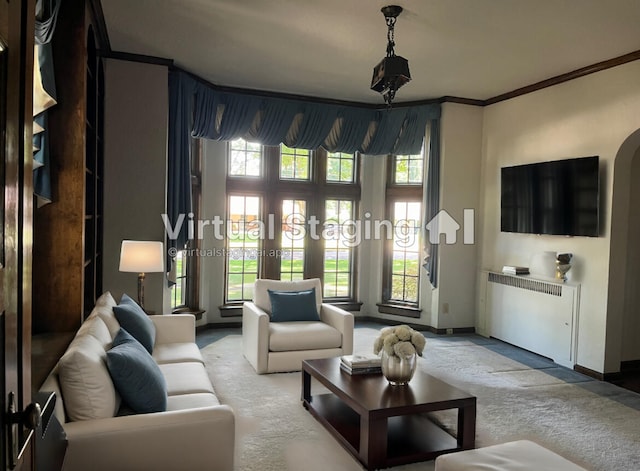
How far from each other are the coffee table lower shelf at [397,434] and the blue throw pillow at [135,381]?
1.26 meters

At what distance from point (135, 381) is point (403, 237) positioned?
487 centimetres

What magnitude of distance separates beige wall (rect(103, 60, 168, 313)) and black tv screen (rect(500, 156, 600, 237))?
12.5 feet

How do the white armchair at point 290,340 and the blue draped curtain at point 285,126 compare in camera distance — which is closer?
the white armchair at point 290,340

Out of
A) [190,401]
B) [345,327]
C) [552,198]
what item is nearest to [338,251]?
[345,327]

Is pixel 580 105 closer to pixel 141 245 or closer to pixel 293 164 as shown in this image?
pixel 293 164

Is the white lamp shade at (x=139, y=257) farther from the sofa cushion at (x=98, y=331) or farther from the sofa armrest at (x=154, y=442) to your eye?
the sofa armrest at (x=154, y=442)

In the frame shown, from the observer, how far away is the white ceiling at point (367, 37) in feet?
11.8

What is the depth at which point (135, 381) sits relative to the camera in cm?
232

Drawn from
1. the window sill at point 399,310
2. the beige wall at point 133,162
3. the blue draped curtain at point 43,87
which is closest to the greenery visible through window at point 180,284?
the beige wall at point 133,162

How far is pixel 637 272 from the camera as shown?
191 inches

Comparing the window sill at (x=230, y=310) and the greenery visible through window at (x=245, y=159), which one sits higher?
the greenery visible through window at (x=245, y=159)

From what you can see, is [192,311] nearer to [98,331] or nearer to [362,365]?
[362,365]

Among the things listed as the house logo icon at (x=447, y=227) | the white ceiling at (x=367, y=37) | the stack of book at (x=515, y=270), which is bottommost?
the stack of book at (x=515, y=270)

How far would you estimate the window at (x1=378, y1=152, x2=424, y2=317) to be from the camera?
6.61 meters
